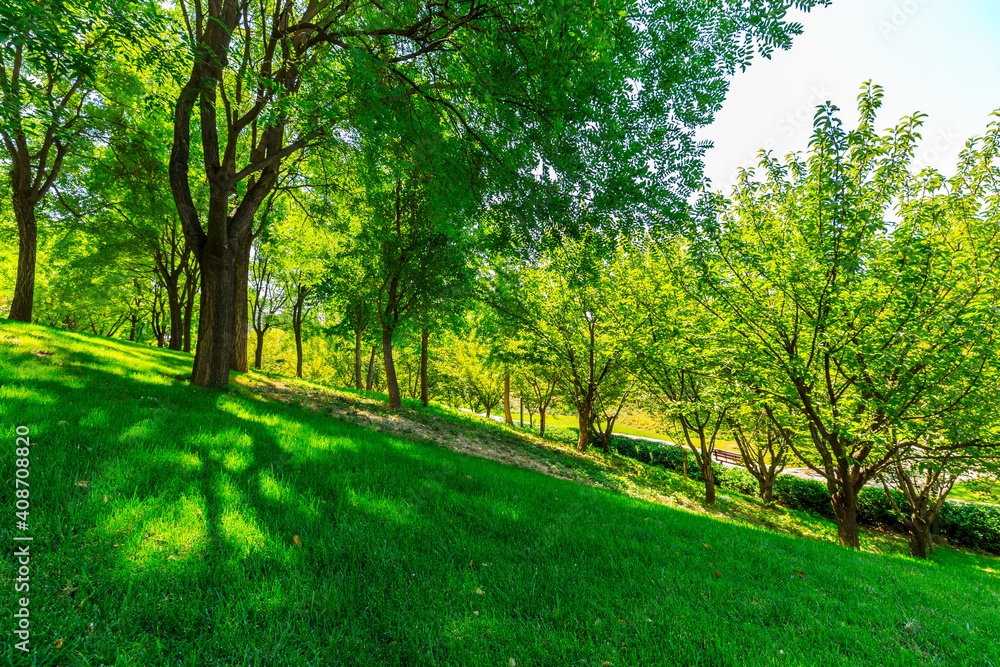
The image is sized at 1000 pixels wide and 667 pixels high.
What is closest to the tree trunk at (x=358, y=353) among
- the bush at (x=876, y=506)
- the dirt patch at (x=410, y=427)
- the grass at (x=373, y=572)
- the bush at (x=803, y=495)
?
the dirt patch at (x=410, y=427)

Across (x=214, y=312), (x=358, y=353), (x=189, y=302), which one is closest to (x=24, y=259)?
(x=189, y=302)

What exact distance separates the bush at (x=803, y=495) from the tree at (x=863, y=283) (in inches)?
461

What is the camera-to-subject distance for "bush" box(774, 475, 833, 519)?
1695cm

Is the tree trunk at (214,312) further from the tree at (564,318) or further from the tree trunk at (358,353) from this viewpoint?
the tree trunk at (358,353)

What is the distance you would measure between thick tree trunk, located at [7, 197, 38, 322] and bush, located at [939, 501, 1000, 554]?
33740mm

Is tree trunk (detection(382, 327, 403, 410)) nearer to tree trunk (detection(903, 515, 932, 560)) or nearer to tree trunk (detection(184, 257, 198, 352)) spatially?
tree trunk (detection(184, 257, 198, 352))

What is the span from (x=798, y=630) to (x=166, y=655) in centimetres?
415

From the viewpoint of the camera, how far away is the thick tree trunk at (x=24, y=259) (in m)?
10.8

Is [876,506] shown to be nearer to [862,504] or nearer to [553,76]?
[862,504]

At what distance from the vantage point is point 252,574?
7.90ft

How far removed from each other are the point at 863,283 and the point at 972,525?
16.2m

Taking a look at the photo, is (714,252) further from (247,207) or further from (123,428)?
(247,207)

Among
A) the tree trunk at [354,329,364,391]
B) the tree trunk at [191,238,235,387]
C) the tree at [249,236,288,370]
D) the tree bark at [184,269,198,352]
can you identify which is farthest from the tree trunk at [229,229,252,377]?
the tree at [249,236,288,370]

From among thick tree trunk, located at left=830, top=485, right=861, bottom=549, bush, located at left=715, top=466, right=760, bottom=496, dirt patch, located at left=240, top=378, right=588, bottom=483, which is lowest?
bush, located at left=715, top=466, right=760, bottom=496
